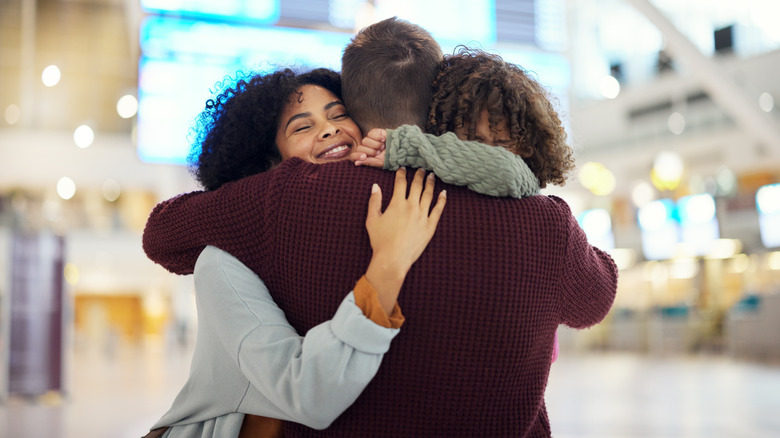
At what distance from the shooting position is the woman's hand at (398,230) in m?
1.25

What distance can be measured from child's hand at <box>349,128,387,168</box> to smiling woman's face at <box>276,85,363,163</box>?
0.83 feet

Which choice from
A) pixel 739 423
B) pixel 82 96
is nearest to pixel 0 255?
pixel 82 96

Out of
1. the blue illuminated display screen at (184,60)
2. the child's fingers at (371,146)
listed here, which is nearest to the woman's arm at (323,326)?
the child's fingers at (371,146)

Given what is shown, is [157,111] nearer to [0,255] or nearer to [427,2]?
[427,2]

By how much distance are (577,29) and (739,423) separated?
23.3 meters

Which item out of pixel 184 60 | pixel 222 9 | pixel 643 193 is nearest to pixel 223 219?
pixel 184 60

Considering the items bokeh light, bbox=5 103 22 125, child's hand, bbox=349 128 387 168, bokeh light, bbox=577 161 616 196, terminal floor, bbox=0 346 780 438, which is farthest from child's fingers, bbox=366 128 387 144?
bokeh light, bbox=5 103 22 125

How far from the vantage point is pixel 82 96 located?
2894 centimetres

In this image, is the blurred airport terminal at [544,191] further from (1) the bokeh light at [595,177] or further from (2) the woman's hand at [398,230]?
(2) the woman's hand at [398,230]

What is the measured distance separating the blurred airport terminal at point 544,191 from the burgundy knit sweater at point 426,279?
2.34 ft

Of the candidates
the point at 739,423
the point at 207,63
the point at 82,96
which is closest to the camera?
the point at 739,423

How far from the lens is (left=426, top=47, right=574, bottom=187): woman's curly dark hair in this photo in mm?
1493

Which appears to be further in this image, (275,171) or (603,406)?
(603,406)

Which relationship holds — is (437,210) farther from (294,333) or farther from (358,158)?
(294,333)
